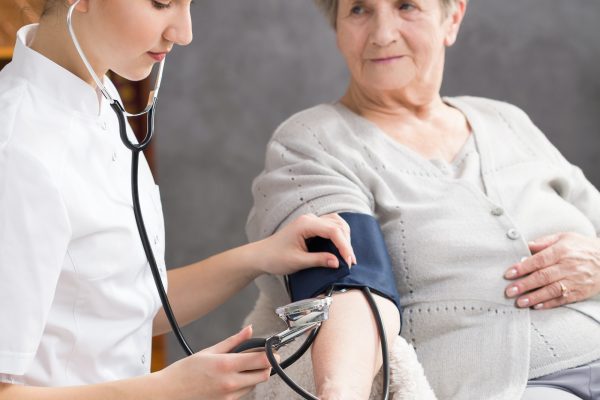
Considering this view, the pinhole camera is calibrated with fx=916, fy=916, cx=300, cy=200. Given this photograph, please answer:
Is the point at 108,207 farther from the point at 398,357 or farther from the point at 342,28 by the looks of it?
the point at 342,28

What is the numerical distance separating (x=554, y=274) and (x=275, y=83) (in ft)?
5.09

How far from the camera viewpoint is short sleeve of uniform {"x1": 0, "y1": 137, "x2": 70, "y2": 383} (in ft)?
3.70

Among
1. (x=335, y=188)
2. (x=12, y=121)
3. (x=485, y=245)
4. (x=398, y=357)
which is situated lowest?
(x=398, y=357)

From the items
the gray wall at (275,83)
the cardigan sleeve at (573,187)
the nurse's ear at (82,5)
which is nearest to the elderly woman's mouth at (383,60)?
the cardigan sleeve at (573,187)

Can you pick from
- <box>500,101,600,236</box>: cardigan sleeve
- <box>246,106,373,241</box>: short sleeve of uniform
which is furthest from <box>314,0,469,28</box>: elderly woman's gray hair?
<box>500,101,600,236</box>: cardigan sleeve

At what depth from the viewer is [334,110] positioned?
6.25 feet

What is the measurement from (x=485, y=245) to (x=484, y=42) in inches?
58.2

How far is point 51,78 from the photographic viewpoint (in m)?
1.26

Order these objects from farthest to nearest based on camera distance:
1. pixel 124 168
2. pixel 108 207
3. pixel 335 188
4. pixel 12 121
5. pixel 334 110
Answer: pixel 334 110
pixel 335 188
pixel 124 168
pixel 108 207
pixel 12 121

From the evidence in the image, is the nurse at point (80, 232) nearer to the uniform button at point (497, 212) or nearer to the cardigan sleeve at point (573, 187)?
the uniform button at point (497, 212)

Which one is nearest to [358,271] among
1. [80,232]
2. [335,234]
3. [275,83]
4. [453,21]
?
[335,234]

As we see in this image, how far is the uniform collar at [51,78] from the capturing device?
4.12ft

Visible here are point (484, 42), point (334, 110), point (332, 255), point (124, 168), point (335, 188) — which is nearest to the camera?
point (124, 168)

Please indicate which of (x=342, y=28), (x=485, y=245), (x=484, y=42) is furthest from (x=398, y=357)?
(x=484, y=42)
